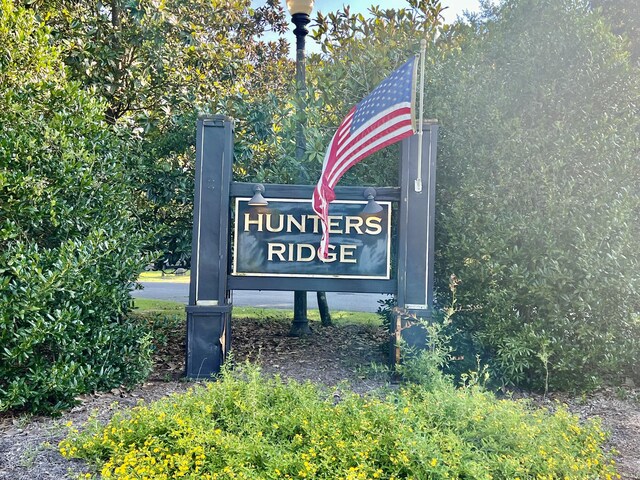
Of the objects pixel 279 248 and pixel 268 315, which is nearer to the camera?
pixel 279 248

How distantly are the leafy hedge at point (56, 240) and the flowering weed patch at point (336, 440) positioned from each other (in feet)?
3.17

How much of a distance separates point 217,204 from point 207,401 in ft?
7.38

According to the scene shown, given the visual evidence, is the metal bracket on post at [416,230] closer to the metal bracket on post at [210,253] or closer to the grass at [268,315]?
the metal bracket on post at [210,253]

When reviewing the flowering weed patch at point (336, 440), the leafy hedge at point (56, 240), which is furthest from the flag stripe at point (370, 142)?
the leafy hedge at point (56, 240)

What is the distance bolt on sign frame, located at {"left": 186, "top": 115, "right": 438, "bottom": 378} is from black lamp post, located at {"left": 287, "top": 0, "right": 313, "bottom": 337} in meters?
1.48

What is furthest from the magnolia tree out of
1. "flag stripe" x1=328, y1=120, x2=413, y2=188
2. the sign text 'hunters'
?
"flag stripe" x1=328, y1=120, x2=413, y2=188

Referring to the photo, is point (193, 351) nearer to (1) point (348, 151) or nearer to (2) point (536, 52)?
(1) point (348, 151)

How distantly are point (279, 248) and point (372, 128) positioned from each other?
1.83 m

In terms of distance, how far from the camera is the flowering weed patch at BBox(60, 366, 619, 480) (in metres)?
2.88

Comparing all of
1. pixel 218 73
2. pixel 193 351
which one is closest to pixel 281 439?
pixel 193 351

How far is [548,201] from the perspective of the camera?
486 centimetres

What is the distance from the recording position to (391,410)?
11.3 ft

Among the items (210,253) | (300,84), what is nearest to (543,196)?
(300,84)

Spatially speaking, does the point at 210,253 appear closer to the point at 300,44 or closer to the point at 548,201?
the point at 300,44
